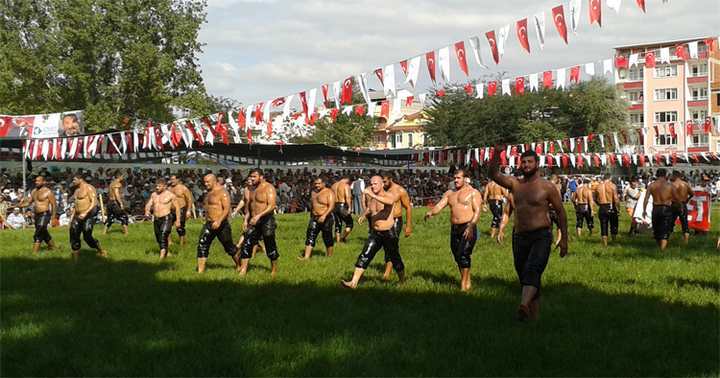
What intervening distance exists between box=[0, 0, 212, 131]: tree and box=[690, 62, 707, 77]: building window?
57.7m

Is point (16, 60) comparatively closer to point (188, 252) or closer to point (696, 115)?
point (188, 252)

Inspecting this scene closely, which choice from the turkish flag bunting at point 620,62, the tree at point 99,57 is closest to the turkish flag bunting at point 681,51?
the turkish flag bunting at point 620,62

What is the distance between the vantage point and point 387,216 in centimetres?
1128

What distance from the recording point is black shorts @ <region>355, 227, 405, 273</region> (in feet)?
36.0

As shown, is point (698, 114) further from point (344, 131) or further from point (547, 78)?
point (547, 78)

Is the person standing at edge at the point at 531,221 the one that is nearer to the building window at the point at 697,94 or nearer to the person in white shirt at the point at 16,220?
the person in white shirt at the point at 16,220

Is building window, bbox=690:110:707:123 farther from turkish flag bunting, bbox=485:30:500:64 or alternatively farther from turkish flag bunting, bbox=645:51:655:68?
turkish flag bunting, bbox=485:30:500:64

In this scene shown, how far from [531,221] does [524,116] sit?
5816cm

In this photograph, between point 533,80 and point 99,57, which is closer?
point 533,80

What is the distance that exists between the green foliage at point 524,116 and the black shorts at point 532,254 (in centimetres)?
5432

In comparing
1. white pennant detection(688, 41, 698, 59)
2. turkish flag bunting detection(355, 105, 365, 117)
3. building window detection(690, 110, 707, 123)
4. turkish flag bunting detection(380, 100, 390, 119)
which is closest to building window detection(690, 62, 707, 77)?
building window detection(690, 110, 707, 123)

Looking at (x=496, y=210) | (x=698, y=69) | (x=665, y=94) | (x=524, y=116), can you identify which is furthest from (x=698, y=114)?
(x=496, y=210)

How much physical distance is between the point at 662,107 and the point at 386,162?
171 feet

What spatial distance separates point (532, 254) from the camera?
8547 mm
